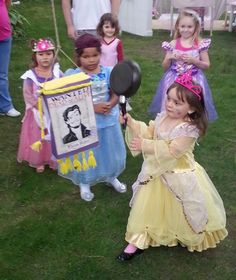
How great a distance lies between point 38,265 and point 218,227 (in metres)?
1.20

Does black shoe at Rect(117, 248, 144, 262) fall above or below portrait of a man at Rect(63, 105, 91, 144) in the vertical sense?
below

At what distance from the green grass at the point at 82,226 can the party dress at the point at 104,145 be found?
7.6 inches

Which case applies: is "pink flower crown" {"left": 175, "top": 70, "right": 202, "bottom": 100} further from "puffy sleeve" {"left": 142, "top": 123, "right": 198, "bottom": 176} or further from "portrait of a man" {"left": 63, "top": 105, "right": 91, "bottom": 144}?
"portrait of a man" {"left": 63, "top": 105, "right": 91, "bottom": 144}

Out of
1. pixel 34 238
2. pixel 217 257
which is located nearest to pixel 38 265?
pixel 34 238

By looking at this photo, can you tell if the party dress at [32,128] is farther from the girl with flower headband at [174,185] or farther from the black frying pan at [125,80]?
the black frying pan at [125,80]

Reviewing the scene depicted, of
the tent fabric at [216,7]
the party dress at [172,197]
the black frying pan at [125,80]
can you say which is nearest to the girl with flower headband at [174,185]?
the party dress at [172,197]

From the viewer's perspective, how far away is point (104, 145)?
→ 12.3 ft

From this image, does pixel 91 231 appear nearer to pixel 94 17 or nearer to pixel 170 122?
pixel 170 122

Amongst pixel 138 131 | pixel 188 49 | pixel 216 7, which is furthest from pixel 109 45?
pixel 216 7

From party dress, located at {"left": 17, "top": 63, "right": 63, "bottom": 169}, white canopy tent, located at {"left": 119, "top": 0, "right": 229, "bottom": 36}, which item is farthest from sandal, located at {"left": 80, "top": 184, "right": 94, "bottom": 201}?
white canopy tent, located at {"left": 119, "top": 0, "right": 229, "bottom": 36}

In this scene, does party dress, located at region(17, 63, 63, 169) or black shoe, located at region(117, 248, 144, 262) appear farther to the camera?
party dress, located at region(17, 63, 63, 169)

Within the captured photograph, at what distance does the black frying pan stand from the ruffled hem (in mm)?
929

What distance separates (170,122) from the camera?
10.0 ft

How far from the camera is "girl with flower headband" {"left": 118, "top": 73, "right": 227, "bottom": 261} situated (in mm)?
2951
